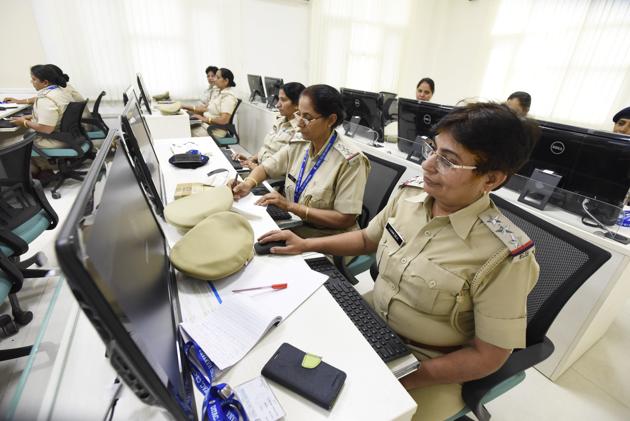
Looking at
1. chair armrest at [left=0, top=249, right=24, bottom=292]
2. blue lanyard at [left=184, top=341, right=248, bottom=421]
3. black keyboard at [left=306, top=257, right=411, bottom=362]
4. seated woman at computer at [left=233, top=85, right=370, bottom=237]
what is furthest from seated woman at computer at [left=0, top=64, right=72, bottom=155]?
blue lanyard at [left=184, top=341, right=248, bottom=421]

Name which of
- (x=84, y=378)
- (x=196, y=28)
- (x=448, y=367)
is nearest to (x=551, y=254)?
(x=448, y=367)

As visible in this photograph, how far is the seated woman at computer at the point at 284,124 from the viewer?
2.38 meters

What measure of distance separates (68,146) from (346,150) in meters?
3.14

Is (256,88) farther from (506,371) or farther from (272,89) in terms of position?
(506,371)

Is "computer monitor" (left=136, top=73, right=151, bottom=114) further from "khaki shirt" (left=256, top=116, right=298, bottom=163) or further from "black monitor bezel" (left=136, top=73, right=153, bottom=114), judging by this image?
"khaki shirt" (left=256, top=116, right=298, bottom=163)

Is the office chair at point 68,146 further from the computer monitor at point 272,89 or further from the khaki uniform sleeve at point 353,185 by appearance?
the khaki uniform sleeve at point 353,185

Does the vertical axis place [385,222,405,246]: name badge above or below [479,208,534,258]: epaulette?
below

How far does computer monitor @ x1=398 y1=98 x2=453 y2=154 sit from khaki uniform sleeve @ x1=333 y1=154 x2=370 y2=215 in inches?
31.1

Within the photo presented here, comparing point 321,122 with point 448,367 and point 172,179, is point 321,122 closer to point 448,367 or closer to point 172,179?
point 172,179

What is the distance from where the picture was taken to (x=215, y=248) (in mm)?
965

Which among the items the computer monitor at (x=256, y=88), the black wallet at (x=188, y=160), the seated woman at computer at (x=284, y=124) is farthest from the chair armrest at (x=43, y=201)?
the computer monitor at (x=256, y=88)

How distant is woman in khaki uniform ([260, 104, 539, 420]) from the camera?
783mm

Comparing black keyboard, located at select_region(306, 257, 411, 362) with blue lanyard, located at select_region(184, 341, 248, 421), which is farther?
black keyboard, located at select_region(306, 257, 411, 362)

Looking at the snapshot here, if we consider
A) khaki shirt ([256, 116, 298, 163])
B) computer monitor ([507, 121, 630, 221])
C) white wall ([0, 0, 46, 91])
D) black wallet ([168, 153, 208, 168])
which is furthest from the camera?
white wall ([0, 0, 46, 91])
